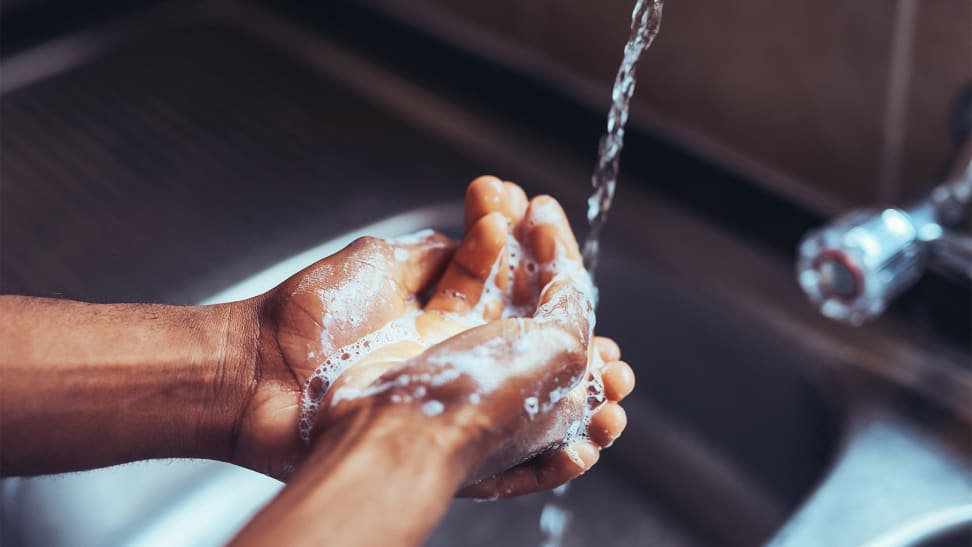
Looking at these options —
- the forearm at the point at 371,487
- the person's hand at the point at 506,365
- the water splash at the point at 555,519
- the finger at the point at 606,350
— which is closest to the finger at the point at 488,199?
the person's hand at the point at 506,365

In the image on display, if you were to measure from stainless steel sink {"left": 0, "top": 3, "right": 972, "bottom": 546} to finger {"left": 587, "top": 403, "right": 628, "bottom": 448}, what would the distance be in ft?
0.64

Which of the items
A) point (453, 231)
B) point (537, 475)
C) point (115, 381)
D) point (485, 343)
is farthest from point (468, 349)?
point (453, 231)

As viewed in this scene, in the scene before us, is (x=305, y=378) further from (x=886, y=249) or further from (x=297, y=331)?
(x=886, y=249)

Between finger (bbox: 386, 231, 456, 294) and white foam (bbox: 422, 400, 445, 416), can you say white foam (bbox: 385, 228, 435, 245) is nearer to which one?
finger (bbox: 386, 231, 456, 294)

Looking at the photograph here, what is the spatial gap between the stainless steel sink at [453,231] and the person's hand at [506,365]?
0.72 feet

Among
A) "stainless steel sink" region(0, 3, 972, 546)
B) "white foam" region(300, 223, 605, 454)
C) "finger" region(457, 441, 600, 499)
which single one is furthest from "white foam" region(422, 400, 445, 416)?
"stainless steel sink" region(0, 3, 972, 546)

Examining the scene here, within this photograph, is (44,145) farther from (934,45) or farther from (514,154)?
(934,45)

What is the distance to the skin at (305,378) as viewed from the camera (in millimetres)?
464

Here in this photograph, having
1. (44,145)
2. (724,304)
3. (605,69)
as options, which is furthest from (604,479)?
(44,145)

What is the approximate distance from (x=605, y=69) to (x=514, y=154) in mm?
133

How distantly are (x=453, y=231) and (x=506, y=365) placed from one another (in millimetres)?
502

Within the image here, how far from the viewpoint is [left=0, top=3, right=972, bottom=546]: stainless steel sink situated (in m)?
0.77

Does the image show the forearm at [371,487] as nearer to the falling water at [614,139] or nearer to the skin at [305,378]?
the skin at [305,378]

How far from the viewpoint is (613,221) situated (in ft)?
3.10
